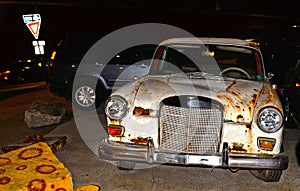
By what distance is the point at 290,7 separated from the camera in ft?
115

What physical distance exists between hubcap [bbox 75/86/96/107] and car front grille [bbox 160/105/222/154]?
4.43 m

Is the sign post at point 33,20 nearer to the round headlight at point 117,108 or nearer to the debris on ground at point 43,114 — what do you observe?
the debris on ground at point 43,114

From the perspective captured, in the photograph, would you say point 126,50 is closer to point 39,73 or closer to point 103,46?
point 103,46

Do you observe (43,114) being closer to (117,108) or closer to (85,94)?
(85,94)

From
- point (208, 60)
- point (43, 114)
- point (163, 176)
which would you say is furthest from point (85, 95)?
point (163, 176)

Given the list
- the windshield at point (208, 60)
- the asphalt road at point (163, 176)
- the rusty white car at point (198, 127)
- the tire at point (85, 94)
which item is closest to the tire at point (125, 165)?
the asphalt road at point (163, 176)

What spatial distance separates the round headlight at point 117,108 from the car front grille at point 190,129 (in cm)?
53

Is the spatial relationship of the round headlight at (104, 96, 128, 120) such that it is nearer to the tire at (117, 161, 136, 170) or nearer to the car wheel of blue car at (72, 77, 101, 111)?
the tire at (117, 161, 136, 170)

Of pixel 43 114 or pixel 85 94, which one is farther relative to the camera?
pixel 85 94

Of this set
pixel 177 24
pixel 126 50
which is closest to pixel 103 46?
pixel 126 50

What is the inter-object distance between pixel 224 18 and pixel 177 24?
6147 millimetres

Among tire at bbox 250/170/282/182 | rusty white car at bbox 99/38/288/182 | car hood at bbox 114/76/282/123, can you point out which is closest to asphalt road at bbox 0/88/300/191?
tire at bbox 250/170/282/182

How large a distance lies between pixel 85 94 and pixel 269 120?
5.21 meters

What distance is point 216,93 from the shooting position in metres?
3.93
